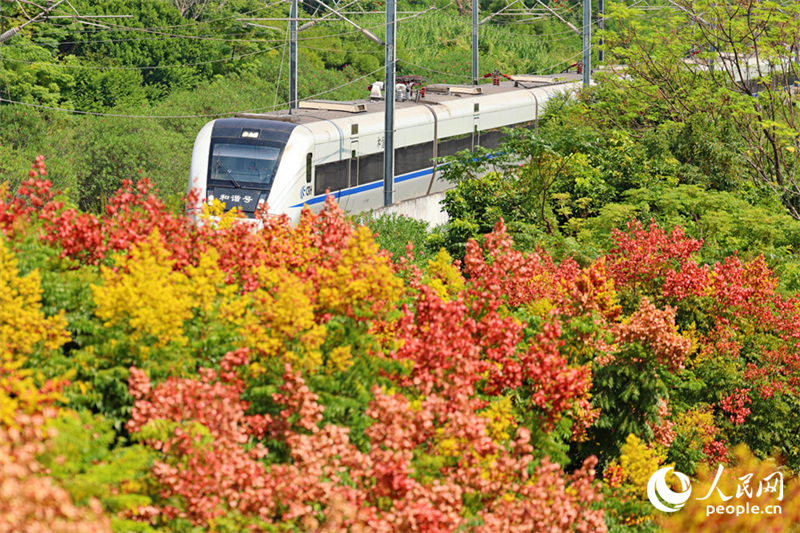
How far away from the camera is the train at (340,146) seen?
2144 centimetres

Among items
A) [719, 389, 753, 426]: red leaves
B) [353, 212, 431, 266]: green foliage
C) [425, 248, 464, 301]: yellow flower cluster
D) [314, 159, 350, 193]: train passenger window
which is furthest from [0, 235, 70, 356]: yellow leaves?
[314, 159, 350, 193]: train passenger window

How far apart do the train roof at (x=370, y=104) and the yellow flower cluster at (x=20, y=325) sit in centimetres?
1612

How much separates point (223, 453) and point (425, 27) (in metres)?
63.2

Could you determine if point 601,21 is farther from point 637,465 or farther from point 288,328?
point 288,328

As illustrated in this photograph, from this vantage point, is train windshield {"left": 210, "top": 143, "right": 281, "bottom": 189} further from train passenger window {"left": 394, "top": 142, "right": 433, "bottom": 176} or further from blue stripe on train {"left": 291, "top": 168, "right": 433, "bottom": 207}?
train passenger window {"left": 394, "top": 142, "right": 433, "bottom": 176}

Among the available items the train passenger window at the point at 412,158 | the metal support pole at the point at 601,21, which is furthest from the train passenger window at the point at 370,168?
the metal support pole at the point at 601,21

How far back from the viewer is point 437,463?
6527mm

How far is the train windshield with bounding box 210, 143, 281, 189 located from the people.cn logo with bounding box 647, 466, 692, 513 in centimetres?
1356

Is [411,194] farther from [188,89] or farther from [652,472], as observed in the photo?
[188,89]

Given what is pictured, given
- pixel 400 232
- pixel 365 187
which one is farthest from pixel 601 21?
pixel 400 232

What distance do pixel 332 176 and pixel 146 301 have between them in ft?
54.8

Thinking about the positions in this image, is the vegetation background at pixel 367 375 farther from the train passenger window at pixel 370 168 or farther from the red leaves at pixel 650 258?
the train passenger window at pixel 370 168

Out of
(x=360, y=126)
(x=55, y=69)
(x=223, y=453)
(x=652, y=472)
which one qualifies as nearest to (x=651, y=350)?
(x=652, y=472)

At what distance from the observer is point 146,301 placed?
6523 millimetres
